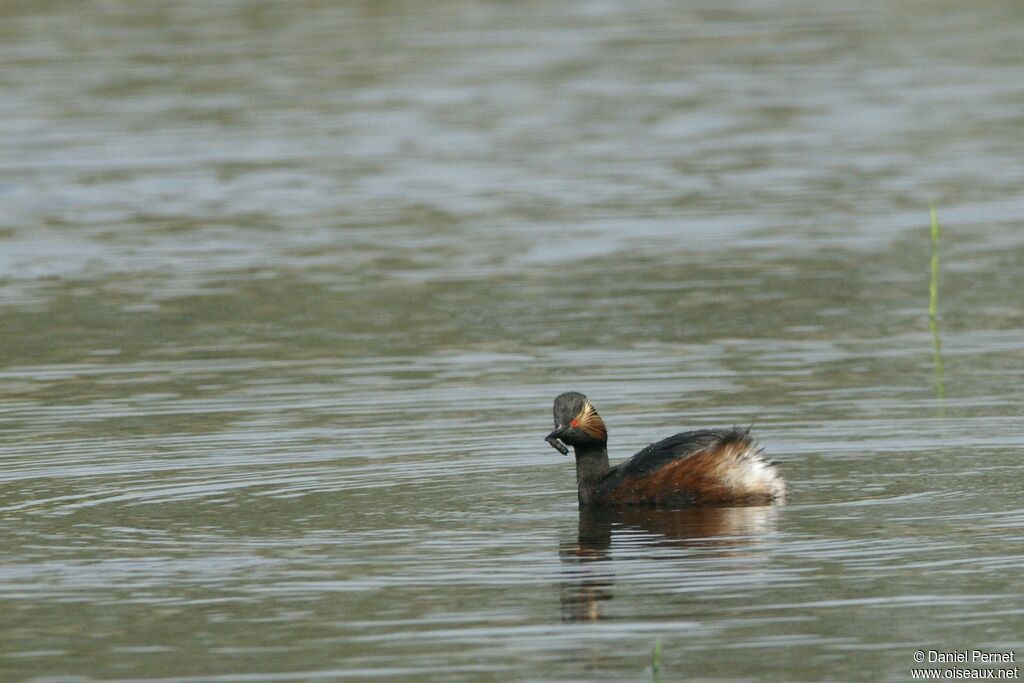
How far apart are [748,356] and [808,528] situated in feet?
17.8

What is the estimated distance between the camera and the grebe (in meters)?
11.9

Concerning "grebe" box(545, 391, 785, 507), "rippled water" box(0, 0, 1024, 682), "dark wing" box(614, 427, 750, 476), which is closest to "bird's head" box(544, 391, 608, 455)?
"grebe" box(545, 391, 785, 507)

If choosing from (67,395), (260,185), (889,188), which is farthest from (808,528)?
(260,185)

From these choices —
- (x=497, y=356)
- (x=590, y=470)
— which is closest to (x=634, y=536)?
(x=590, y=470)

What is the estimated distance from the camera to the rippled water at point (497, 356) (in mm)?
9812

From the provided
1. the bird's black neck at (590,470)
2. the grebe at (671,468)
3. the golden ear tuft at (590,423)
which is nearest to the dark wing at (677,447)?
the grebe at (671,468)

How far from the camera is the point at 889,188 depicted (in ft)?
83.8

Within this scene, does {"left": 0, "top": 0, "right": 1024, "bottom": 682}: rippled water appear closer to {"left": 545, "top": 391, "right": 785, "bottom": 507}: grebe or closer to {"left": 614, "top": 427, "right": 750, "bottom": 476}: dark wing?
{"left": 545, "top": 391, "right": 785, "bottom": 507}: grebe

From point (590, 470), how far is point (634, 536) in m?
0.85

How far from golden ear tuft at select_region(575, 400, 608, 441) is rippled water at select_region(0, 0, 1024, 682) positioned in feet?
1.40

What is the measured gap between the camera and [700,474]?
1203 cm

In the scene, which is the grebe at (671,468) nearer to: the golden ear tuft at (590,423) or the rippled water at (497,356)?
the golden ear tuft at (590,423)

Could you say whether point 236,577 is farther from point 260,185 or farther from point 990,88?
point 990,88

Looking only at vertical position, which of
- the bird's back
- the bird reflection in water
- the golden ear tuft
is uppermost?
the golden ear tuft
